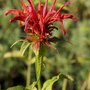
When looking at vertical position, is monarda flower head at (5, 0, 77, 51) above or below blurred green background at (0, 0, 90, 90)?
above

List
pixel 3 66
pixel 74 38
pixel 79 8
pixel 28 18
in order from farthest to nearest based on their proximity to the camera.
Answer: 1. pixel 79 8
2. pixel 74 38
3. pixel 3 66
4. pixel 28 18

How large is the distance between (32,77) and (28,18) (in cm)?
255

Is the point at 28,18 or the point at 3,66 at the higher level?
the point at 28,18

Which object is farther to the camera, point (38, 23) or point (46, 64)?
point (46, 64)

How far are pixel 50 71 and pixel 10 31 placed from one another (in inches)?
28.2

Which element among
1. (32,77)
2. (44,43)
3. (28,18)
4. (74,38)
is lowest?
(32,77)

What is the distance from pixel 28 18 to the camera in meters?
1.53

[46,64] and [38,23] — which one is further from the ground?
[38,23]

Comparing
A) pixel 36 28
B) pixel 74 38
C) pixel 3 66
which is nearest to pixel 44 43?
pixel 36 28

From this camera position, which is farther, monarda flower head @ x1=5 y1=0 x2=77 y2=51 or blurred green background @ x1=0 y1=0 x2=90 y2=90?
blurred green background @ x1=0 y1=0 x2=90 y2=90

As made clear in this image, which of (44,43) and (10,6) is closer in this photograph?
(44,43)

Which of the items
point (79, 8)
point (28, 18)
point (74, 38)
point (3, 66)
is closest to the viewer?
point (28, 18)

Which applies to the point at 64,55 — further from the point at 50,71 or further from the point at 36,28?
the point at 36,28

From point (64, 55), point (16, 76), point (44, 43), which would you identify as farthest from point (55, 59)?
point (44, 43)
